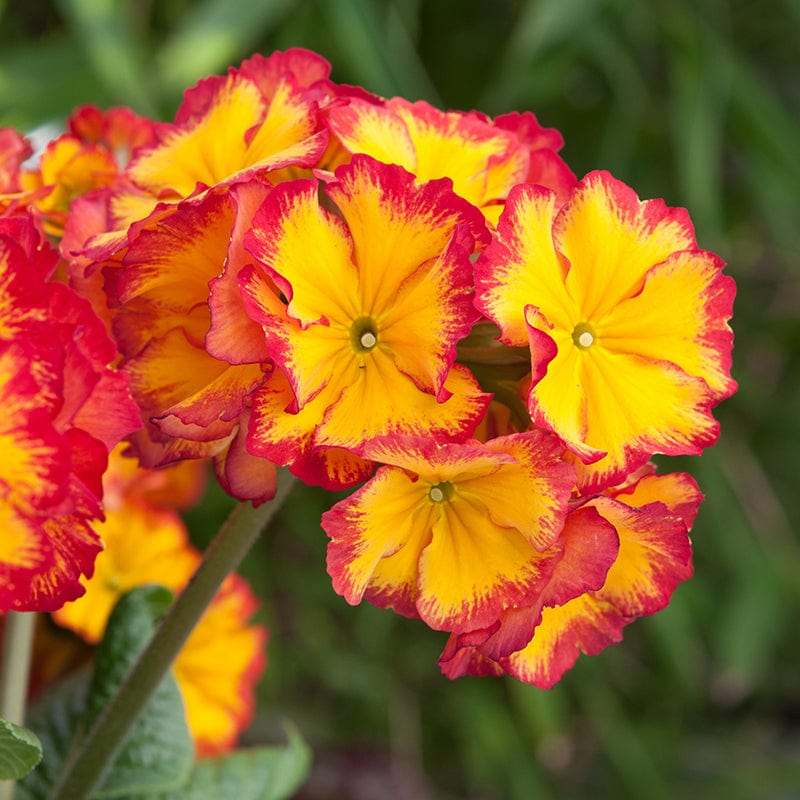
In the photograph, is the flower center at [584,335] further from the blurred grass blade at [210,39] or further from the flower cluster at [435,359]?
the blurred grass blade at [210,39]

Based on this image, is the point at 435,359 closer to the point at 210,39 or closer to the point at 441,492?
the point at 441,492

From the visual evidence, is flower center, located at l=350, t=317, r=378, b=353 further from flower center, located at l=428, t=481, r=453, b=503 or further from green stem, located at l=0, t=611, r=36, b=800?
green stem, located at l=0, t=611, r=36, b=800

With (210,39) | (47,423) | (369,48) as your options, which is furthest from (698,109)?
(47,423)

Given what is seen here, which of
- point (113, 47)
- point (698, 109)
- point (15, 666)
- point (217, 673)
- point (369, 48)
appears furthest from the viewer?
point (698, 109)

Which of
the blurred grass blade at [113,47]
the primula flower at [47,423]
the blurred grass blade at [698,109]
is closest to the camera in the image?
the primula flower at [47,423]

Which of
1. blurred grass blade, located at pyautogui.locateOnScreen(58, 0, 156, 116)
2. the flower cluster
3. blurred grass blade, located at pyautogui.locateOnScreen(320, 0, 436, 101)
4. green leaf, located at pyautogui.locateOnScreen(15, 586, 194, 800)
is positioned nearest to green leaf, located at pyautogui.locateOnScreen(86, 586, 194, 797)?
green leaf, located at pyautogui.locateOnScreen(15, 586, 194, 800)

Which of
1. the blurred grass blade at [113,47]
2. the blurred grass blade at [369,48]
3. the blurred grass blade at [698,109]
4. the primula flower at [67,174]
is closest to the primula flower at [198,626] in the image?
the primula flower at [67,174]
